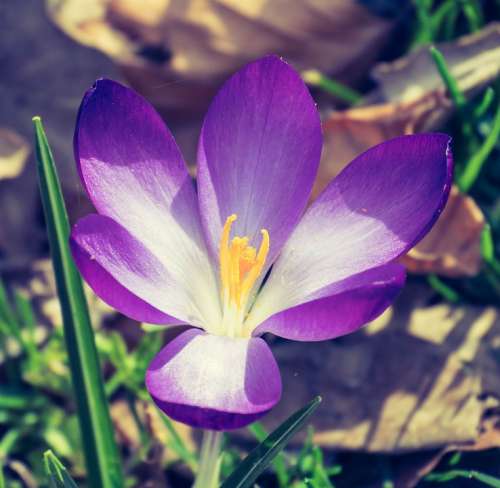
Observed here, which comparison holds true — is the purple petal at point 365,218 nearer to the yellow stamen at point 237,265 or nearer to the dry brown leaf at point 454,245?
the yellow stamen at point 237,265

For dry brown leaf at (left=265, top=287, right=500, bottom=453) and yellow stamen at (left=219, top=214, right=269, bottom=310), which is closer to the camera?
yellow stamen at (left=219, top=214, right=269, bottom=310)

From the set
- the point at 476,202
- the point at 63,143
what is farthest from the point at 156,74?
the point at 476,202

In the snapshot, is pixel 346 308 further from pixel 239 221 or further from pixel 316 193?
pixel 316 193

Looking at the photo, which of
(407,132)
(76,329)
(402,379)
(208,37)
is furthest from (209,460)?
(208,37)

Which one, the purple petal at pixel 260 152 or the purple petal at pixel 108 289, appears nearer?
the purple petal at pixel 108 289

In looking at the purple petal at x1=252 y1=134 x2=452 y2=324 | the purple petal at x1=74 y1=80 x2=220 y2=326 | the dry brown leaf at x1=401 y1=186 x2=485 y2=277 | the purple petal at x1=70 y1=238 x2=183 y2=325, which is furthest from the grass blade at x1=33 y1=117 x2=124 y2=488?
the dry brown leaf at x1=401 y1=186 x2=485 y2=277

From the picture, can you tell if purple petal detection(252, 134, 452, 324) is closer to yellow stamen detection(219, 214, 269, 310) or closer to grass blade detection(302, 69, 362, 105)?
yellow stamen detection(219, 214, 269, 310)

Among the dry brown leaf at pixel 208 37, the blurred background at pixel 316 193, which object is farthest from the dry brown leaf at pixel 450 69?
the dry brown leaf at pixel 208 37
